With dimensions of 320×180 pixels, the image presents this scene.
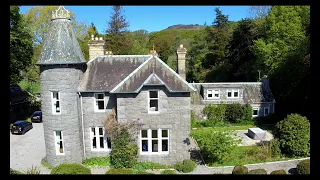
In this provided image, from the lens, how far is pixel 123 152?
19156mm

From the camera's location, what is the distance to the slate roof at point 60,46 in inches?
734

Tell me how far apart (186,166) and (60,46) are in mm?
12323

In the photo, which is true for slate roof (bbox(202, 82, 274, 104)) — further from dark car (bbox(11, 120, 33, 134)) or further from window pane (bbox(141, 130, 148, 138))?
dark car (bbox(11, 120, 33, 134))

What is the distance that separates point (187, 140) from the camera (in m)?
19.7

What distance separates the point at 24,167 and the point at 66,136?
4084 mm

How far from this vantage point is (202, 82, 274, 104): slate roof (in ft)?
112

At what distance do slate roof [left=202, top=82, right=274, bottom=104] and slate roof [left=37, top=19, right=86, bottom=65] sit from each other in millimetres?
19402

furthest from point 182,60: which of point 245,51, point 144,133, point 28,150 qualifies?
point 245,51

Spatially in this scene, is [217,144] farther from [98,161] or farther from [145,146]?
[98,161]

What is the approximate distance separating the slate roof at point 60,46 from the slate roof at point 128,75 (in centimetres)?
193

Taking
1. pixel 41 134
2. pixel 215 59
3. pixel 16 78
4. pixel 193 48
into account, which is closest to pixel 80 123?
pixel 41 134

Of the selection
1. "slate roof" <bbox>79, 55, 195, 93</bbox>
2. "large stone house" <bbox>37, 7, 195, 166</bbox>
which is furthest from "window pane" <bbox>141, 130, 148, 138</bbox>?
"slate roof" <bbox>79, 55, 195, 93</bbox>

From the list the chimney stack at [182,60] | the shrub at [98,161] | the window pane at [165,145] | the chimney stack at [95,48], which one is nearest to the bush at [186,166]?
the window pane at [165,145]

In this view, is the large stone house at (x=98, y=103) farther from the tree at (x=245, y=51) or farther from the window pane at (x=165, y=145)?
the tree at (x=245, y=51)
